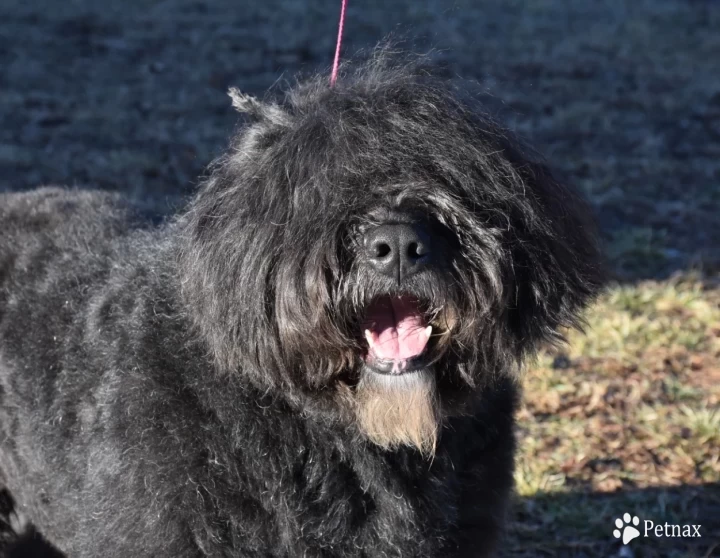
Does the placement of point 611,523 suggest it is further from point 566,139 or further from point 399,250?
point 566,139

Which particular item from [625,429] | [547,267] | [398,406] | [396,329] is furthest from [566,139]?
[398,406]

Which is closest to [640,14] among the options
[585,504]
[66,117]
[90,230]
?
[66,117]

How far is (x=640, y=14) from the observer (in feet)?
48.3

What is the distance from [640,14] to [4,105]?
405 inches

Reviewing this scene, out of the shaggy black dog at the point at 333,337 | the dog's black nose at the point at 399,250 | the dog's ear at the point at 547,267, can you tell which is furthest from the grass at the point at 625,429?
the dog's black nose at the point at 399,250

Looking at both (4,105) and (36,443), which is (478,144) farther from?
(4,105)

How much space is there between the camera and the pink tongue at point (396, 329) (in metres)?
2.65

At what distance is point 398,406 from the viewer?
262 centimetres

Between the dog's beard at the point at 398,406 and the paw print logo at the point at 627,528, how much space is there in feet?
6.10

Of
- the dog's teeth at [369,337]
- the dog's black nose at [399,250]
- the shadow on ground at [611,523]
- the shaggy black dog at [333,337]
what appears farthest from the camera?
the shadow on ground at [611,523]

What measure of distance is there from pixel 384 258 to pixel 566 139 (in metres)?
7.29

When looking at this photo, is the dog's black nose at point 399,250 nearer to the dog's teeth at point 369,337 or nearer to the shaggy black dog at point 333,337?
the shaggy black dog at point 333,337

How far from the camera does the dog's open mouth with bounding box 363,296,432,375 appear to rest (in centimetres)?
264

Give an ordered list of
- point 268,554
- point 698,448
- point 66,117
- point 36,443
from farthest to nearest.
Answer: point 66,117 < point 698,448 < point 36,443 < point 268,554
